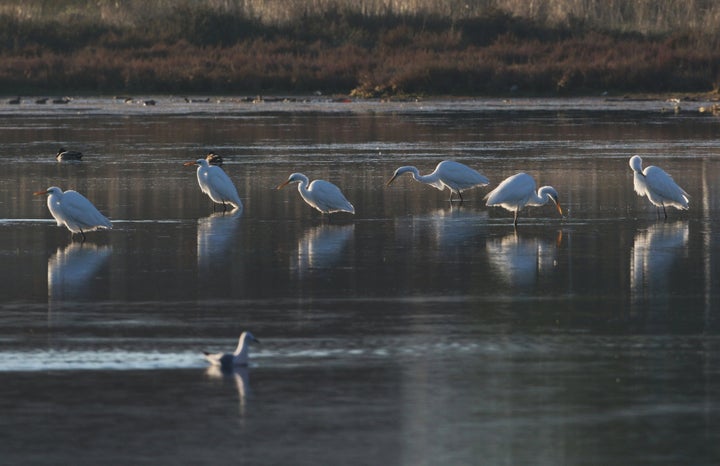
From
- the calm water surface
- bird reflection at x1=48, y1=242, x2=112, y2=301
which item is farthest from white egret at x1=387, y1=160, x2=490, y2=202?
bird reflection at x1=48, y1=242, x2=112, y2=301

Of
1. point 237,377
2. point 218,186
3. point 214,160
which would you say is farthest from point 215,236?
point 214,160

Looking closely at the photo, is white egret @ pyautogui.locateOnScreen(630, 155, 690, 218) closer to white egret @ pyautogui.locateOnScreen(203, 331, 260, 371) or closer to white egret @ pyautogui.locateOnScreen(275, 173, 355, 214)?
white egret @ pyautogui.locateOnScreen(275, 173, 355, 214)

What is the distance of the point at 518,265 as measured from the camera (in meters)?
13.7

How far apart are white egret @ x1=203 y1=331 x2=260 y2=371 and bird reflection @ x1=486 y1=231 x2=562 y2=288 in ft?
11.9

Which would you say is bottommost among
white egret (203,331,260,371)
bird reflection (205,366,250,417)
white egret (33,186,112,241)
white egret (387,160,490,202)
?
bird reflection (205,366,250,417)

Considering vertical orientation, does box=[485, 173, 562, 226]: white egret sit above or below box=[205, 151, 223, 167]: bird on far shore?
below

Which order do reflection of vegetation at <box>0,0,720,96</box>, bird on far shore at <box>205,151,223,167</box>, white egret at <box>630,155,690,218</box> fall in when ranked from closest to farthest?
white egret at <box>630,155,690,218</box>, bird on far shore at <box>205,151,223,167</box>, reflection of vegetation at <box>0,0,720,96</box>

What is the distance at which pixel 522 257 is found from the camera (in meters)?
14.1

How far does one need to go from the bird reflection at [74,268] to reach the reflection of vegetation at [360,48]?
100 ft

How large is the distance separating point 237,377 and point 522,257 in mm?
5328

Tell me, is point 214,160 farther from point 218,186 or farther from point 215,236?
point 215,236

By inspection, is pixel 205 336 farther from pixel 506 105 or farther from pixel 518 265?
pixel 506 105

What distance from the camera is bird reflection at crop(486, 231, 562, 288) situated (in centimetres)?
1305

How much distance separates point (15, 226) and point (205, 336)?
6.85 meters
